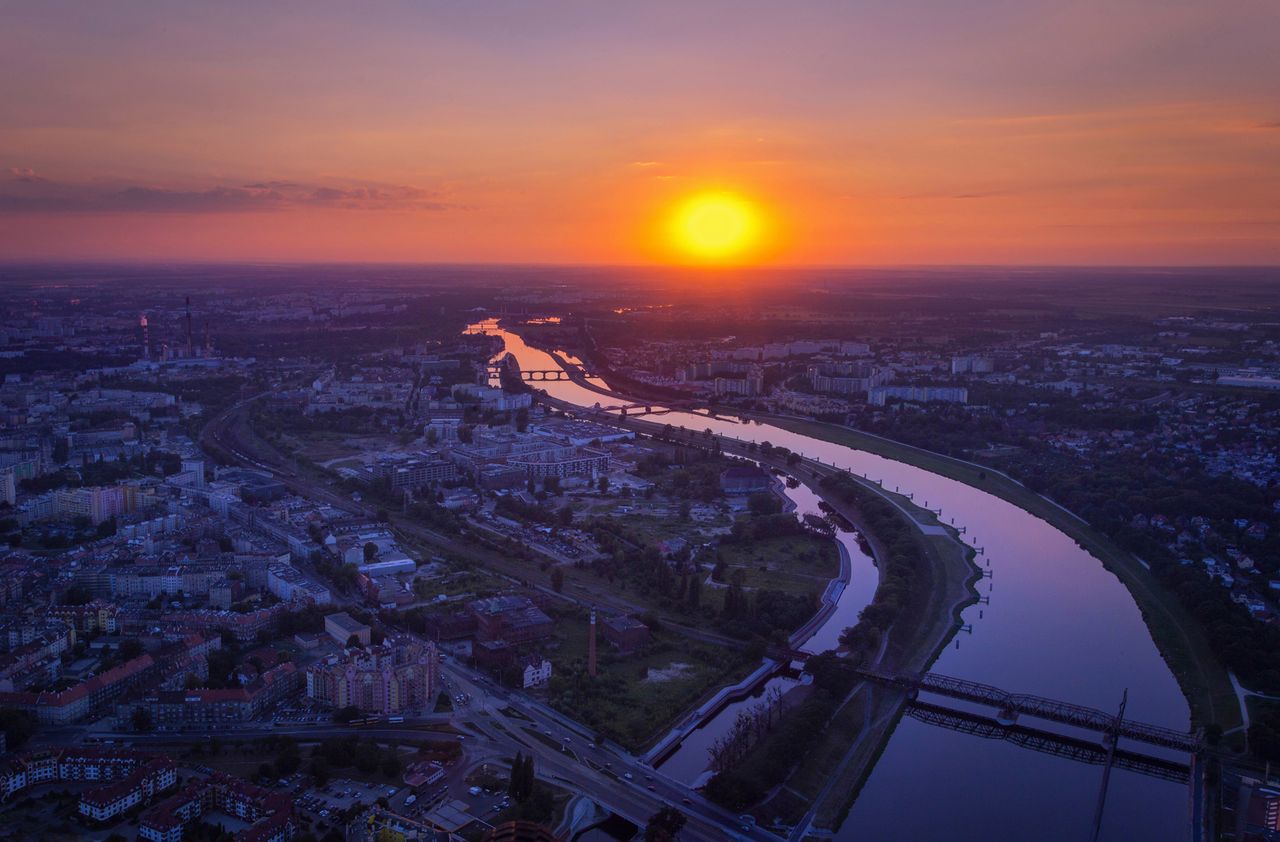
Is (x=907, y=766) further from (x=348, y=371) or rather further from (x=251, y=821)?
(x=348, y=371)

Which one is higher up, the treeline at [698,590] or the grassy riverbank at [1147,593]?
the treeline at [698,590]

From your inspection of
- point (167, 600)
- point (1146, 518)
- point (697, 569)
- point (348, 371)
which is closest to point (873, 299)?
point (348, 371)

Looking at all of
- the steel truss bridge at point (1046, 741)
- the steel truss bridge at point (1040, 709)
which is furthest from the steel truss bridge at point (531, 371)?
the steel truss bridge at point (1046, 741)

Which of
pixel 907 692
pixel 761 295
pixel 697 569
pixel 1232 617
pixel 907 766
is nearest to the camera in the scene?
pixel 907 766

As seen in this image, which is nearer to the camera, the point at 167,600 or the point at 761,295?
the point at 167,600

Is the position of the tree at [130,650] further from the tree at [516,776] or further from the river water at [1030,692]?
the river water at [1030,692]

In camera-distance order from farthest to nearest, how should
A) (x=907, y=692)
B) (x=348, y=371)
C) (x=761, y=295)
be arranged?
(x=761, y=295), (x=348, y=371), (x=907, y=692)
